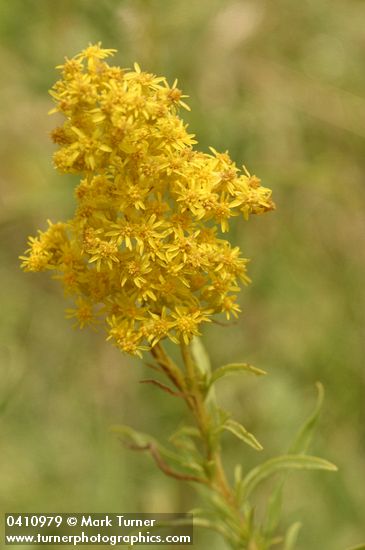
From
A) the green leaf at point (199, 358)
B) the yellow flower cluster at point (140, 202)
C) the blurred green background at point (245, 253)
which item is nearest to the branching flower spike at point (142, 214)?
the yellow flower cluster at point (140, 202)

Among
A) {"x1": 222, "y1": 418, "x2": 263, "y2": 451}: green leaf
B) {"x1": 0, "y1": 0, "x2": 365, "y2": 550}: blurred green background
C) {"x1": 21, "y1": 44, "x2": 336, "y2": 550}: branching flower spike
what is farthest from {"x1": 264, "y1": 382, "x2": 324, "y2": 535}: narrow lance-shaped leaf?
{"x1": 0, "y1": 0, "x2": 365, "y2": 550}: blurred green background

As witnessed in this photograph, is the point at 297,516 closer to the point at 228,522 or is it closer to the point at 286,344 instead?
the point at 286,344

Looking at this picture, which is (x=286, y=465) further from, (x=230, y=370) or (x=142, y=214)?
(x=142, y=214)

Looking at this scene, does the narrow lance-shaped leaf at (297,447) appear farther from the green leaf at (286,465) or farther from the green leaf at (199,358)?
the green leaf at (199,358)

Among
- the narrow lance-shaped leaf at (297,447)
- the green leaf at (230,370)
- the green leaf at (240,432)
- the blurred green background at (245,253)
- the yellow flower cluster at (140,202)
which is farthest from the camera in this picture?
the blurred green background at (245,253)

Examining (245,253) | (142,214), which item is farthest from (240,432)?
(245,253)
